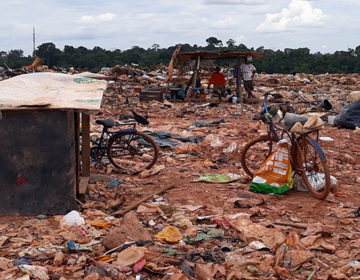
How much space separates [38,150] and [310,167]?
10.2 feet

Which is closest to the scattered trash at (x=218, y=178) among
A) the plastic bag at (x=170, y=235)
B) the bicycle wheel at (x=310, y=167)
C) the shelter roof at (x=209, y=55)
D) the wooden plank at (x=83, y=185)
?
the bicycle wheel at (x=310, y=167)

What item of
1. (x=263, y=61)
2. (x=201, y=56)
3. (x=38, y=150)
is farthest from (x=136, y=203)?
(x=263, y=61)

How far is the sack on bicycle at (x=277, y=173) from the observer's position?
17.2 feet

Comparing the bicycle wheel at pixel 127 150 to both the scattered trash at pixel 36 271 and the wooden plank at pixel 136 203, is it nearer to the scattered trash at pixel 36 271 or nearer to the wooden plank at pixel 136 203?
the wooden plank at pixel 136 203

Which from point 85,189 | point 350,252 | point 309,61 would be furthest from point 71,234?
point 309,61

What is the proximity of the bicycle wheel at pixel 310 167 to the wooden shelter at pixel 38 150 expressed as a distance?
246 cm

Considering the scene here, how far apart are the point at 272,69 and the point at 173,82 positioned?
22.6m

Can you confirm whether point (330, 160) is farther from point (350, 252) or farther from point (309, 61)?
point (309, 61)

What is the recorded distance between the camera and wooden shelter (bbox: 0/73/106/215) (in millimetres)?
4215

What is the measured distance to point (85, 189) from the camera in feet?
16.5

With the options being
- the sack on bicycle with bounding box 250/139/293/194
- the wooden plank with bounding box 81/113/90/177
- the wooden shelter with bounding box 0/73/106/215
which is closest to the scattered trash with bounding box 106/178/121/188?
the wooden plank with bounding box 81/113/90/177

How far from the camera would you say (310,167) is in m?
5.16

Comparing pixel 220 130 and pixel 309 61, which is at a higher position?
pixel 309 61

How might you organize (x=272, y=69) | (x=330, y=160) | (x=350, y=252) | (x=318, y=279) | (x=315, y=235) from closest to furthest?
1. (x=318, y=279)
2. (x=350, y=252)
3. (x=315, y=235)
4. (x=330, y=160)
5. (x=272, y=69)
